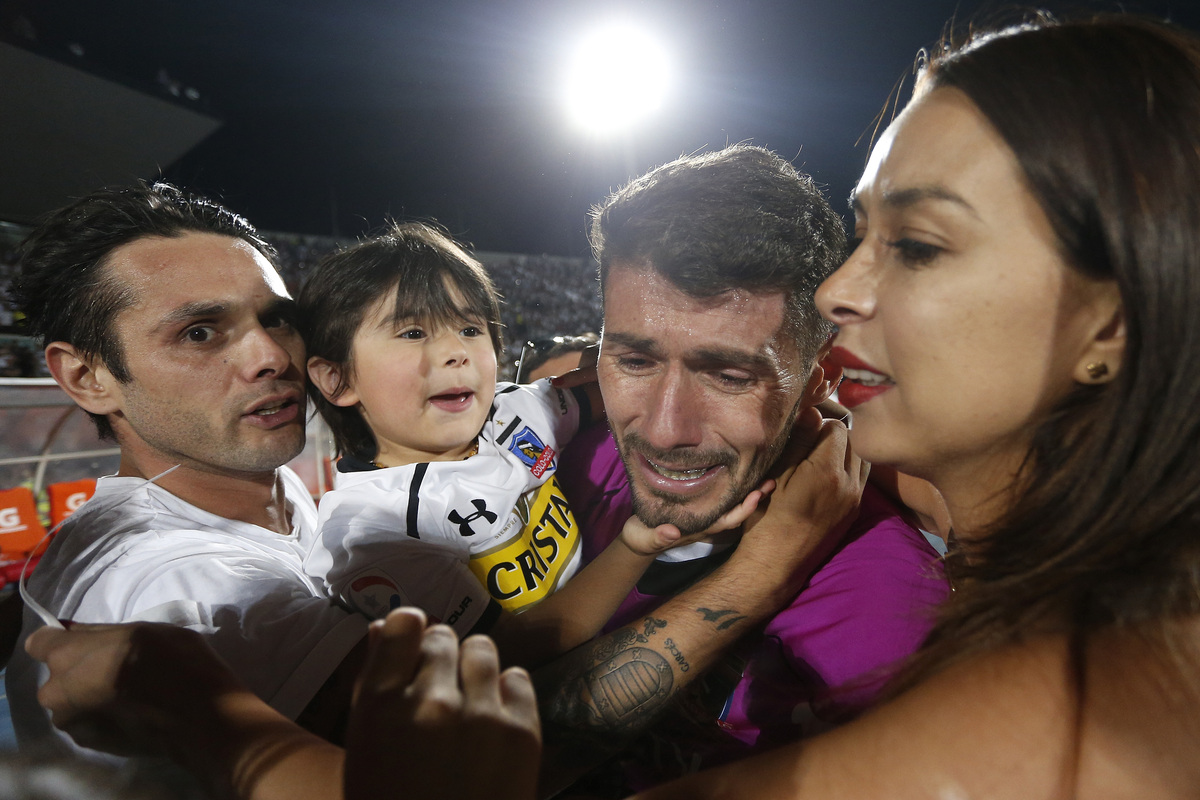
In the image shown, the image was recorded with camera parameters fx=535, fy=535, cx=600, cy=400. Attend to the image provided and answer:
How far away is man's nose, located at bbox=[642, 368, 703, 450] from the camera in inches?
33.2

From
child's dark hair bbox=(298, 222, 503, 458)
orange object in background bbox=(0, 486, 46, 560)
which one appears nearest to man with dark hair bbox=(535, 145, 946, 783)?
child's dark hair bbox=(298, 222, 503, 458)

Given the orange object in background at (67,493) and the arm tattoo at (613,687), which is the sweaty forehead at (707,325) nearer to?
the arm tattoo at (613,687)

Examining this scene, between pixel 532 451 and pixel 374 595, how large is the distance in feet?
1.36

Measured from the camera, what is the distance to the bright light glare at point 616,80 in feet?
4.27

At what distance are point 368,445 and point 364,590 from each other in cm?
36

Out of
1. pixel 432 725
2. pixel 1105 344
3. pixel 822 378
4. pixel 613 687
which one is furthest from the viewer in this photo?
pixel 822 378

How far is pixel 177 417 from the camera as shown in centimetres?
83

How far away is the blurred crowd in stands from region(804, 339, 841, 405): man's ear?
1.47 feet

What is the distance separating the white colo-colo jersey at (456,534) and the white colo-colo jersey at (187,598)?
67 mm

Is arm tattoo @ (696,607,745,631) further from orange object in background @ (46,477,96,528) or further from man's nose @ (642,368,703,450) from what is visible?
orange object in background @ (46,477,96,528)

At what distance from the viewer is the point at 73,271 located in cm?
77

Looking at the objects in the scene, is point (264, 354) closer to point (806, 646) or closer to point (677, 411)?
point (677, 411)

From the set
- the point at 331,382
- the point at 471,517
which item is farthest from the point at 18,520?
the point at 471,517

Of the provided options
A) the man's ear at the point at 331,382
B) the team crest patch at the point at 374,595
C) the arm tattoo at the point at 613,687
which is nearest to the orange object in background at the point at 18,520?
the man's ear at the point at 331,382
